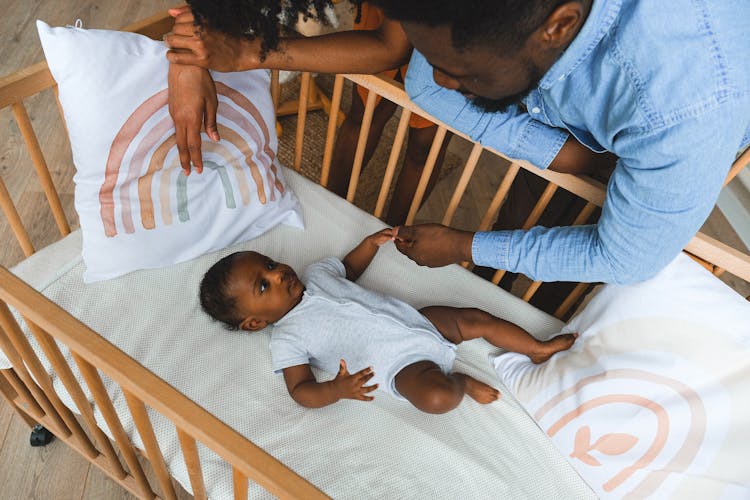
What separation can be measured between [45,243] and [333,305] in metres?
1.02

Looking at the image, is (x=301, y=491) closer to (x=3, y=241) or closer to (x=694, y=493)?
(x=694, y=493)

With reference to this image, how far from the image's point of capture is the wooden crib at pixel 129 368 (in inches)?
19.9

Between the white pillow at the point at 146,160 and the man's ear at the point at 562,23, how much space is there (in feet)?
2.36

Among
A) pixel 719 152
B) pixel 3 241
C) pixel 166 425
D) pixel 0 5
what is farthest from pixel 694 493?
pixel 0 5

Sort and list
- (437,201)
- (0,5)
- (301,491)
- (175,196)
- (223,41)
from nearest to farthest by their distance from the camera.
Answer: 1. (301,491)
2. (223,41)
3. (175,196)
4. (437,201)
5. (0,5)

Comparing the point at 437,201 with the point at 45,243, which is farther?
the point at 437,201

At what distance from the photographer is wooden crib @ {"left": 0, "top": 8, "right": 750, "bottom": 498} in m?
0.50

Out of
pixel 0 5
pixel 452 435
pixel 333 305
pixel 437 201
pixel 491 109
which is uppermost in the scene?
pixel 491 109

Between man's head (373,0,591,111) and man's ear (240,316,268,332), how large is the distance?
2.20 ft

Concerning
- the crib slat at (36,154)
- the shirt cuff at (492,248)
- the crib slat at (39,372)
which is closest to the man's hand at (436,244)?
the shirt cuff at (492,248)

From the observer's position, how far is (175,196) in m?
1.03

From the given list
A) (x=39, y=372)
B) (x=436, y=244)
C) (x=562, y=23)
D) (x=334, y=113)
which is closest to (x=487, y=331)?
(x=436, y=244)

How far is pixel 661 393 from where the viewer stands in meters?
0.88

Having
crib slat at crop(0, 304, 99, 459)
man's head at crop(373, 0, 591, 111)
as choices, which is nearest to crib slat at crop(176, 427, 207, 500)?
crib slat at crop(0, 304, 99, 459)
